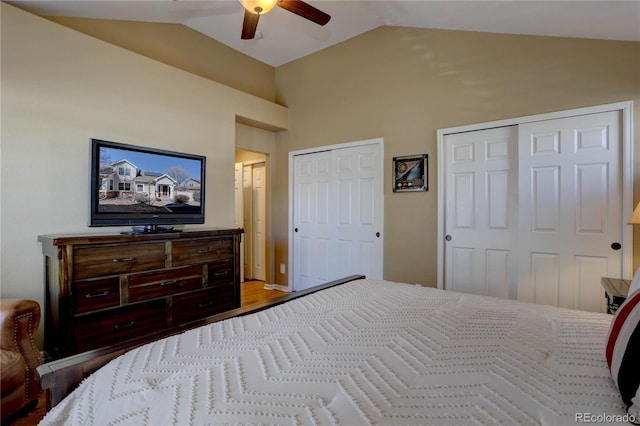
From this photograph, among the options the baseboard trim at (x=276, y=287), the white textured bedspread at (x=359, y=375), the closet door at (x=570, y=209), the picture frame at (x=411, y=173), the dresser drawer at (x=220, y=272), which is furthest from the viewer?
the baseboard trim at (x=276, y=287)

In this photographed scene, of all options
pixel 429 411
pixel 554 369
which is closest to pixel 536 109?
pixel 554 369

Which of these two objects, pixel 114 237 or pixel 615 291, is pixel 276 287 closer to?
pixel 114 237

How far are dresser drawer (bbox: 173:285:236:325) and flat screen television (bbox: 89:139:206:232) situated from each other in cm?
69

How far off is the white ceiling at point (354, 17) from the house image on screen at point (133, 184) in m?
1.36

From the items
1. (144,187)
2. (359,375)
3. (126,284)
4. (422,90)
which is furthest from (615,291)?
(144,187)

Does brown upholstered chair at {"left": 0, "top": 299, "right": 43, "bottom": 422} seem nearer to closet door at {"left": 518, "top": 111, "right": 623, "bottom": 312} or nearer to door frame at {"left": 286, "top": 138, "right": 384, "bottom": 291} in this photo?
door frame at {"left": 286, "top": 138, "right": 384, "bottom": 291}

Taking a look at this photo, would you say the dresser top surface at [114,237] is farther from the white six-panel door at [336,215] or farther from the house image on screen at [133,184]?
the white six-panel door at [336,215]

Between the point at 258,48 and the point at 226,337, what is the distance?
411cm

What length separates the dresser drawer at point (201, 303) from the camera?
288cm

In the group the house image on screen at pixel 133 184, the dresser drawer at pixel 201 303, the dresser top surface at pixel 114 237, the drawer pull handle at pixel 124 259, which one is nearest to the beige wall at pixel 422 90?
the dresser drawer at pixel 201 303

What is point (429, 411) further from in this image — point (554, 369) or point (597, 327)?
point (597, 327)

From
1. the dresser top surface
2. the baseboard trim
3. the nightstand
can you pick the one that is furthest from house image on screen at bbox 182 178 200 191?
the nightstand

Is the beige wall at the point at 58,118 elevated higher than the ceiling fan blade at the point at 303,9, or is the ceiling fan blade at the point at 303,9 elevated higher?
the ceiling fan blade at the point at 303,9

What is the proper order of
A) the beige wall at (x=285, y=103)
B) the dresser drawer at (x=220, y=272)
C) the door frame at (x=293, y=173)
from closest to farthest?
the beige wall at (x=285, y=103) → the dresser drawer at (x=220, y=272) → the door frame at (x=293, y=173)
